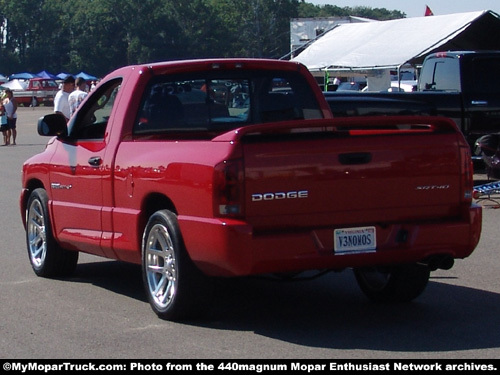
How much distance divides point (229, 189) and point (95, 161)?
200 centimetres

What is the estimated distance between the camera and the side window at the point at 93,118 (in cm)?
868

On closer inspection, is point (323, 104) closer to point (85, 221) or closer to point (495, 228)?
point (85, 221)

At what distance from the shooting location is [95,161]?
8164 millimetres

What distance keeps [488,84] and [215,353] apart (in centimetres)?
1167

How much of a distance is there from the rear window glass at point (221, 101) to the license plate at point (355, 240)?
6.28ft

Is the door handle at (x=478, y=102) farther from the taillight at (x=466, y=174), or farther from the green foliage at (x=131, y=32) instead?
the green foliage at (x=131, y=32)

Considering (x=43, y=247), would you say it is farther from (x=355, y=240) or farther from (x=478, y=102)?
(x=478, y=102)

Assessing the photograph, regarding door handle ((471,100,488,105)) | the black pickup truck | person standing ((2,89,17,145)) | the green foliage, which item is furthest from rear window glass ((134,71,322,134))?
the green foliage

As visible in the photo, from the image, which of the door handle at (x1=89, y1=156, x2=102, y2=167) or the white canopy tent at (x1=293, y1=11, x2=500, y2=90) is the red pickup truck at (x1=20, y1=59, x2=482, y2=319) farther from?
the white canopy tent at (x1=293, y1=11, x2=500, y2=90)

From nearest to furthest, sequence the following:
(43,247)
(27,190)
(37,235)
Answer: (43,247), (37,235), (27,190)

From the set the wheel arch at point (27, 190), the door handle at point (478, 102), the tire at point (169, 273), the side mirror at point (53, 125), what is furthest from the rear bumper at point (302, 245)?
the door handle at point (478, 102)

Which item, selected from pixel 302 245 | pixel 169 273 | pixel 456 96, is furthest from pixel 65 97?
pixel 302 245

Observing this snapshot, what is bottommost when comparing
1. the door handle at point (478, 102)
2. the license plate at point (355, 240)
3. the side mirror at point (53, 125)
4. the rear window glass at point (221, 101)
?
the license plate at point (355, 240)

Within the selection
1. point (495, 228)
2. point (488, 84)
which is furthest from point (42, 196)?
point (488, 84)
